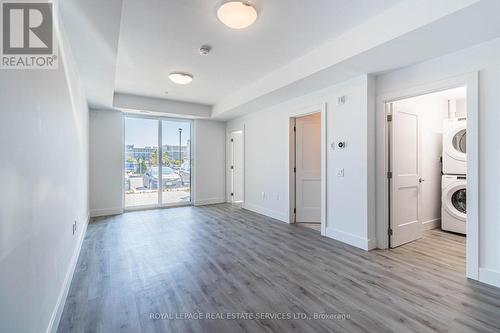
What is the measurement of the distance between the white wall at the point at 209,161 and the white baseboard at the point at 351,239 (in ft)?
12.5

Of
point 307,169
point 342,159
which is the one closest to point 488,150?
point 342,159

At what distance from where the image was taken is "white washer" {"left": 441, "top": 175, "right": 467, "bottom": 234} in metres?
3.94

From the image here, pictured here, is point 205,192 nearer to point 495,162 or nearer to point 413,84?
Answer: point 413,84

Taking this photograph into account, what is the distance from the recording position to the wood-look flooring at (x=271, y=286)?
1.83 m

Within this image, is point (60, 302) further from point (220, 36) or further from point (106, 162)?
point (106, 162)

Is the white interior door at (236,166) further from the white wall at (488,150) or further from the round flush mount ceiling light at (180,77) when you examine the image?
the white wall at (488,150)

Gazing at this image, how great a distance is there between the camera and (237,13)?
85.3 inches

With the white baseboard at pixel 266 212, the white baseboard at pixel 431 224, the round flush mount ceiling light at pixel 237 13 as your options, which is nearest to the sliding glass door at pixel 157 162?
the white baseboard at pixel 266 212

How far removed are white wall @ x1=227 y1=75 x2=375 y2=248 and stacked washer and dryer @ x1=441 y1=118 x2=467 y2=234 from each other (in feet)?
6.10

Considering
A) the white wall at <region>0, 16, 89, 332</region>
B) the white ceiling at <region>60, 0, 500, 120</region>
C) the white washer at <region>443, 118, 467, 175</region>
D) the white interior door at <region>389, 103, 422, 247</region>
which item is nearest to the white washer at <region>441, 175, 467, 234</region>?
the white washer at <region>443, 118, 467, 175</region>

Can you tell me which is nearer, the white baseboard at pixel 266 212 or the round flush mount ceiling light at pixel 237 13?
the round flush mount ceiling light at pixel 237 13

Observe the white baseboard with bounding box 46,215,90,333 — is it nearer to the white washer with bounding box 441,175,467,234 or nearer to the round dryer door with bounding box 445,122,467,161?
the white washer with bounding box 441,175,467,234

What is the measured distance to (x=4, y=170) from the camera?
3.42 ft

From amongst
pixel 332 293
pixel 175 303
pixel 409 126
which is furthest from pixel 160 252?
pixel 409 126
